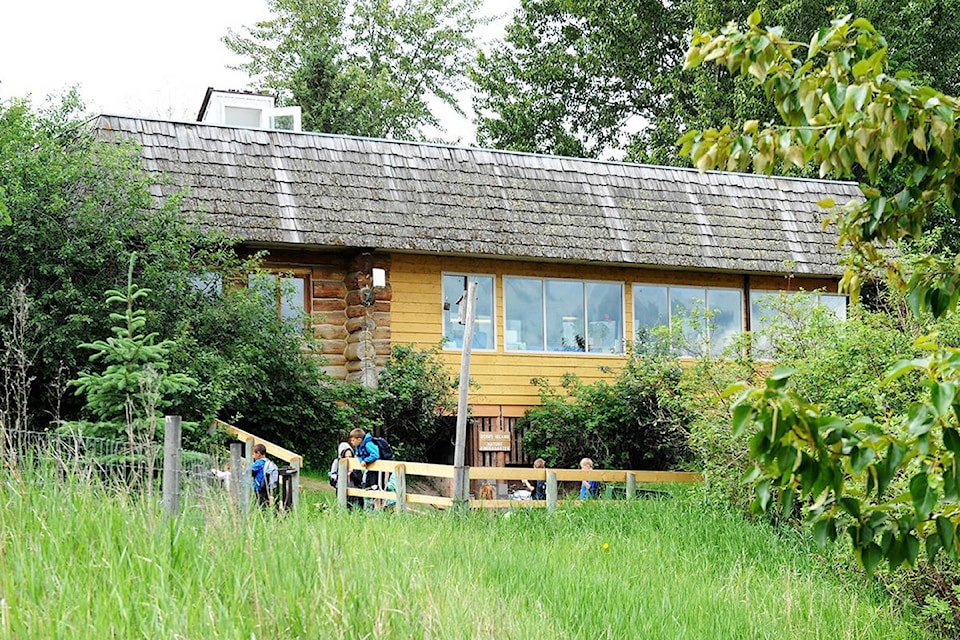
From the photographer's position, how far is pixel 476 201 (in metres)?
20.7

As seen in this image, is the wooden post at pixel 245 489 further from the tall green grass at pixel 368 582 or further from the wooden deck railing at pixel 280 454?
the wooden deck railing at pixel 280 454

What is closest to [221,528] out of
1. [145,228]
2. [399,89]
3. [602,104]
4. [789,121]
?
[789,121]

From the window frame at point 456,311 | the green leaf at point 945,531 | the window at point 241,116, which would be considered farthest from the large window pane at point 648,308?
the green leaf at point 945,531

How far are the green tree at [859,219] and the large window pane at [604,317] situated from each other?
17689 millimetres

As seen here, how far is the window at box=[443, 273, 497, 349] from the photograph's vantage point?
20.7 meters

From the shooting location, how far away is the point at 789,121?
3.82 m

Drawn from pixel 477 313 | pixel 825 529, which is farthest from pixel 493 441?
pixel 825 529

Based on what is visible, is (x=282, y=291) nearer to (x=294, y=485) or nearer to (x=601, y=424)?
(x=601, y=424)

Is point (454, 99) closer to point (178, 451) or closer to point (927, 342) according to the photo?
point (178, 451)

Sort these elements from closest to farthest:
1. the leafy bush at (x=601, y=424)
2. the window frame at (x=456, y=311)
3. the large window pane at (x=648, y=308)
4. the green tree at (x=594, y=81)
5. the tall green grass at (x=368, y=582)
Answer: the tall green grass at (x=368, y=582) < the leafy bush at (x=601, y=424) < the window frame at (x=456, y=311) < the large window pane at (x=648, y=308) < the green tree at (x=594, y=81)

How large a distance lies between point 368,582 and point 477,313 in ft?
47.8

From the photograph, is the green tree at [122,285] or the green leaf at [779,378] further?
the green tree at [122,285]

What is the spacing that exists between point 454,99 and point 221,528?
3513cm

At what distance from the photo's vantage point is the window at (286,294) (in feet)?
59.1
